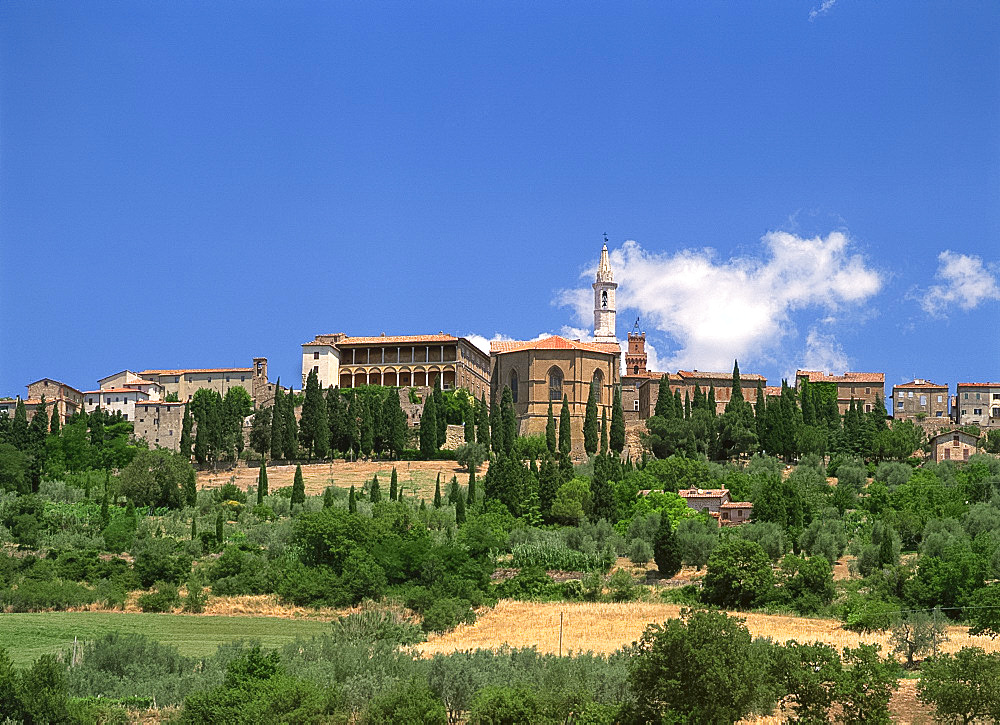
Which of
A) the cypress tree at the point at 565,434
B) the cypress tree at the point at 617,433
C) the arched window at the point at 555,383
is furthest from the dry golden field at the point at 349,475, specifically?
the arched window at the point at 555,383

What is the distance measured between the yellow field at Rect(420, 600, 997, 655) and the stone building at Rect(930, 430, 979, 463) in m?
35.2

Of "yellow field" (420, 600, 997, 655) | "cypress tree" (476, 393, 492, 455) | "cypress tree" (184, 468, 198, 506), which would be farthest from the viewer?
"cypress tree" (476, 393, 492, 455)

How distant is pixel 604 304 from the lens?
116 metres

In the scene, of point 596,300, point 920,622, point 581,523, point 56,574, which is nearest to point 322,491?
point 581,523

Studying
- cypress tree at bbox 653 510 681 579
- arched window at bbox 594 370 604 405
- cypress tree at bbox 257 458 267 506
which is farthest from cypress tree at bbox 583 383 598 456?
cypress tree at bbox 653 510 681 579

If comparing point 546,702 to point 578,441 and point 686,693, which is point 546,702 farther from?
point 578,441

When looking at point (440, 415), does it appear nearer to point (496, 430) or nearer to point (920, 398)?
point (496, 430)

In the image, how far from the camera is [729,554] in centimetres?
3597

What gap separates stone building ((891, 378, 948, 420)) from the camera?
8962 cm

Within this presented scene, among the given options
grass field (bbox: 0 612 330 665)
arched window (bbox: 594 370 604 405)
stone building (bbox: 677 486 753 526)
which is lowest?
grass field (bbox: 0 612 330 665)

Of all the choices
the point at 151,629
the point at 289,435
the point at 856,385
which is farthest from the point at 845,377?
the point at 151,629

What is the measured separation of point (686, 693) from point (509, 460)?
3502 cm

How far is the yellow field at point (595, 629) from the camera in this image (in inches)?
1118

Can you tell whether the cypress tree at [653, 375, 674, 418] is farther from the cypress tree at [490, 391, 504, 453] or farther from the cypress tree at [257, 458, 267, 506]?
the cypress tree at [257, 458, 267, 506]
